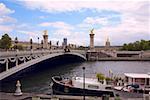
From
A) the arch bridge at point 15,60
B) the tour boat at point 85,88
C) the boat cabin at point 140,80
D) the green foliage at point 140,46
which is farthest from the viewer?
the green foliage at point 140,46

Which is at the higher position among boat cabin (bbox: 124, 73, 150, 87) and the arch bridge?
the arch bridge

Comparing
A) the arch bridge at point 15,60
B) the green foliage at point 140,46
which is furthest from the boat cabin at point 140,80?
the green foliage at point 140,46

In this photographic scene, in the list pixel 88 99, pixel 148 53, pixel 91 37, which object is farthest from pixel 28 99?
pixel 91 37

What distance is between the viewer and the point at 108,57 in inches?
3999

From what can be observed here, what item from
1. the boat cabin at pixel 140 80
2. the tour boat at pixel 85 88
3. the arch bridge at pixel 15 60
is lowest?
the tour boat at pixel 85 88

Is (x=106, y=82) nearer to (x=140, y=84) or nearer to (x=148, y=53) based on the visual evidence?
(x=140, y=84)

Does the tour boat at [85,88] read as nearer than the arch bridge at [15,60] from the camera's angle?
Yes

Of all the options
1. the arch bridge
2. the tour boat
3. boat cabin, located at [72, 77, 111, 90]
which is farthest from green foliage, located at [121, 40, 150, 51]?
boat cabin, located at [72, 77, 111, 90]

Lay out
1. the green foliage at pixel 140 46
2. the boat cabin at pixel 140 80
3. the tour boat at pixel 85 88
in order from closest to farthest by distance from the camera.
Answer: the tour boat at pixel 85 88 < the boat cabin at pixel 140 80 < the green foliage at pixel 140 46

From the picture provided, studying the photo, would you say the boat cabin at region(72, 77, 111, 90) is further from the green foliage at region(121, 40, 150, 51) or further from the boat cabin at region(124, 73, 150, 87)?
the green foliage at region(121, 40, 150, 51)

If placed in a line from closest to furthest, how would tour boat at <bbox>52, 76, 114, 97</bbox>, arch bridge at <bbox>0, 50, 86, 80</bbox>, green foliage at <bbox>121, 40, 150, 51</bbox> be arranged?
tour boat at <bbox>52, 76, 114, 97</bbox>, arch bridge at <bbox>0, 50, 86, 80</bbox>, green foliage at <bbox>121, 40, 150, 51</bbox>

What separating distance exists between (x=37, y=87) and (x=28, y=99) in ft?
43.2

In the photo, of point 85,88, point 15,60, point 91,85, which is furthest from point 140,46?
point 85,88

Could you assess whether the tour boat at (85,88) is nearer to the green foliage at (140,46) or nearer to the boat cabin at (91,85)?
the boat cabin at (91,85)
